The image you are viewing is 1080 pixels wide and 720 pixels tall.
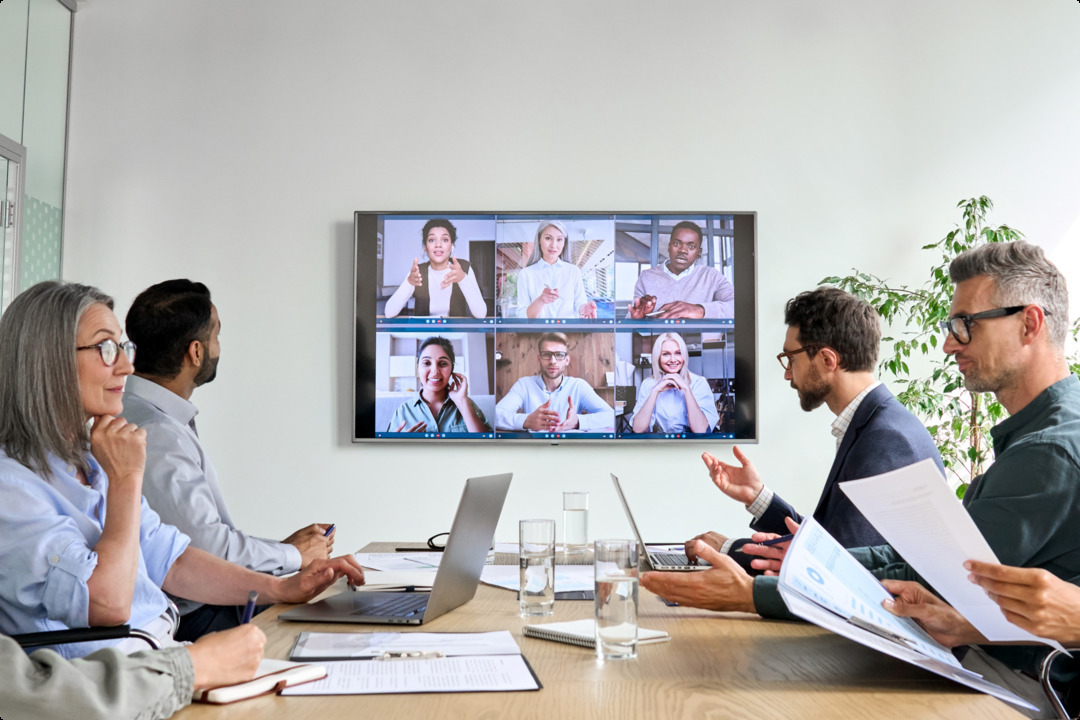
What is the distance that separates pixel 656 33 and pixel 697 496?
1.99 m

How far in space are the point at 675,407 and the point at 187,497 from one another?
221cm

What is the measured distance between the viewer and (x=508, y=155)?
397cm

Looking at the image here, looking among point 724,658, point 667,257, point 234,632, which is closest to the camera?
point 234,632

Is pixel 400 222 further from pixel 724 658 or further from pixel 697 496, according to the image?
pixel 724 658

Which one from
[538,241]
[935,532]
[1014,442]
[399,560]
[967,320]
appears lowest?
[399,560]

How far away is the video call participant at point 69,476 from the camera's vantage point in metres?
1.39

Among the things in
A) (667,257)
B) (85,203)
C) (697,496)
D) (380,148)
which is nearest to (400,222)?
(380,148)

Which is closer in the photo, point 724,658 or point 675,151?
point 724,658

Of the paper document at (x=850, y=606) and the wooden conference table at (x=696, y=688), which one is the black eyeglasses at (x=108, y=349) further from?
the paper document at (x=850, y=606)

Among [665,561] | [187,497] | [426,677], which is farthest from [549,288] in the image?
[426,677]

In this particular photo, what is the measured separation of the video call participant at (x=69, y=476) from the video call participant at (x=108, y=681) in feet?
1.00

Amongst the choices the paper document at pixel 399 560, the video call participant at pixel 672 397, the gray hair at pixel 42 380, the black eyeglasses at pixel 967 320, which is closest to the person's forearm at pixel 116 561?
the gray hair at pixel 42 380

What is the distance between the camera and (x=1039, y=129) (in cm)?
401

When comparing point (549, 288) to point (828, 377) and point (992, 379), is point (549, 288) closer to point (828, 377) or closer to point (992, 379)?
point (828, 377)
